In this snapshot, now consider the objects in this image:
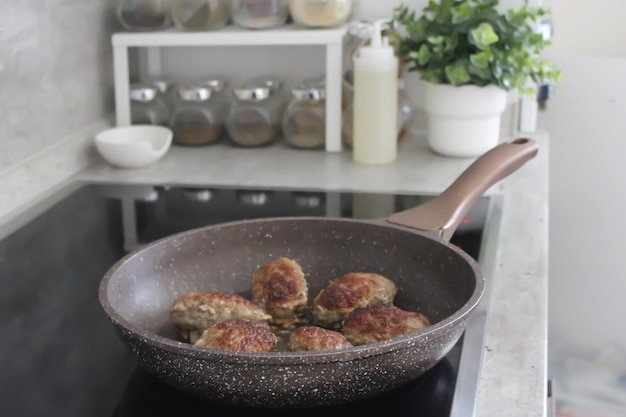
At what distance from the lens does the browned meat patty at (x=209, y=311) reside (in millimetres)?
734

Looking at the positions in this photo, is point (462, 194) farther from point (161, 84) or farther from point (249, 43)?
point (161, 84)

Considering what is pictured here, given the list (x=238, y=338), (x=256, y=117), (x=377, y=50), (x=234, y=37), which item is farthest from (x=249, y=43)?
(x=238, y=338)

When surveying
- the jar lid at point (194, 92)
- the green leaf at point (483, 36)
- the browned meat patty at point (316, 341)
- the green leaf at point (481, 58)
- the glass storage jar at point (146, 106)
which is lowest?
the browned meat patty at point (316, 341)

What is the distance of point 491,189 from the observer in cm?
124

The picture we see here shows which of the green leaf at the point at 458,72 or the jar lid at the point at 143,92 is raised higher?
the green leaf at the point at 458,72

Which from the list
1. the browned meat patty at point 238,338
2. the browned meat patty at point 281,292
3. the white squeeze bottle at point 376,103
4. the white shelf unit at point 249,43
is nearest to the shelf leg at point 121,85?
the white shelf unit at point 249,43

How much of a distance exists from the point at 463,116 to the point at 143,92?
1.84 feet

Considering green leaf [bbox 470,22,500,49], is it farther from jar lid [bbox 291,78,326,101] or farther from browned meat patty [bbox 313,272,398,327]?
browned meat patty [bbox 313,272,398,327]

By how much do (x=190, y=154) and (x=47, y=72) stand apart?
0.96ft

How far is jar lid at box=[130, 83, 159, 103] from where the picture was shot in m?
1.47

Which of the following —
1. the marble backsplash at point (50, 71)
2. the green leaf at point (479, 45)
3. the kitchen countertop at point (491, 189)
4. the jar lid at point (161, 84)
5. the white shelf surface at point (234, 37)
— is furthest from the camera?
the jar lid at point (161, 84)

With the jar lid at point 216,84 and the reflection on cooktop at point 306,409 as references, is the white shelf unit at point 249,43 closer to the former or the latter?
the jar lid at point 216,84

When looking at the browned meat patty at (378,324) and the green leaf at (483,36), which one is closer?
the browned meat patty at (378,324)

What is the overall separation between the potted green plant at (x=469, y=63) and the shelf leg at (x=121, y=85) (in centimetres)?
48
